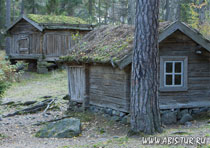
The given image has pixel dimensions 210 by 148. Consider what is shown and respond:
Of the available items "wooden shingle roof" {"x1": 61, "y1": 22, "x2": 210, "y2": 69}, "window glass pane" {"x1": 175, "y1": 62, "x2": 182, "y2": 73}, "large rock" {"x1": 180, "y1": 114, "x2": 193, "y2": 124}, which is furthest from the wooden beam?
"large rock" {"x1": 180, "y1": 114, "x2": 193, "y2": 124}

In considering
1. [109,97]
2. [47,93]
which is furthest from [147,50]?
[47,93]

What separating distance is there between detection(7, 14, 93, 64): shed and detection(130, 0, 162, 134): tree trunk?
1958 centimetres

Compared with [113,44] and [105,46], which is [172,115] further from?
[105,46]

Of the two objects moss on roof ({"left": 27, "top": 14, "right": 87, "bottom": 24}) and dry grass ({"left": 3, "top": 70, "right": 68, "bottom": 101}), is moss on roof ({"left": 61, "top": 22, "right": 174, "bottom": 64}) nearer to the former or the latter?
dry grass ({"left": 3, "top": 70, "right": 68, "bottom": 101})

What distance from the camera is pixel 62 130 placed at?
444 inches

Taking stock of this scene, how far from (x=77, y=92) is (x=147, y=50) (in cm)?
731

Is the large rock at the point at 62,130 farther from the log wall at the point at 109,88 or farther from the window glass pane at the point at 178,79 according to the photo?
the window glass pane at the point at 178,79

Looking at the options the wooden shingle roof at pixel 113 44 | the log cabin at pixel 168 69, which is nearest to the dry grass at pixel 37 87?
the wooden shingle roof at pixel 113 44

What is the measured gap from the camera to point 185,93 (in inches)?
516

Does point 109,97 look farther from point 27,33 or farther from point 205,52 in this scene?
point 27,33

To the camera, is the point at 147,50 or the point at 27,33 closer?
the point at 147,50

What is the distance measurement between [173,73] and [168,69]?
0.26 metres

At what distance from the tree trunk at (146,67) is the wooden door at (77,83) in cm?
613

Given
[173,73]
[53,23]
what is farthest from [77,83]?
[53,23]
